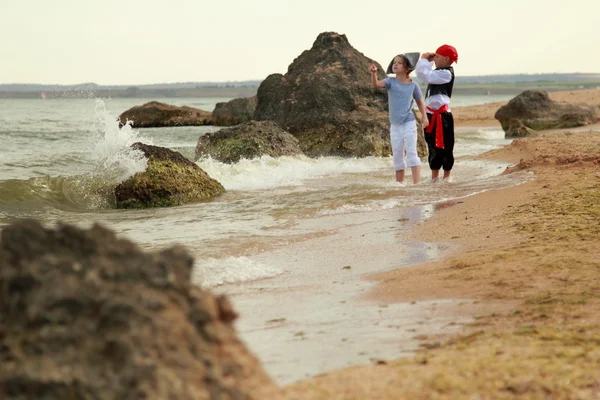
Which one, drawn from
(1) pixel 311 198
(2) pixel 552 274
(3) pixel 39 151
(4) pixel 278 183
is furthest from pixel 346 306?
(3) pixel 39 151

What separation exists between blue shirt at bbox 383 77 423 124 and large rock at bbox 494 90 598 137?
1231 cm

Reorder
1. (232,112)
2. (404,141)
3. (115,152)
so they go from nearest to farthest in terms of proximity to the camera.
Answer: (404,141)
(115,152)
(232,112)

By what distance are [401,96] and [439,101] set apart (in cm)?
48

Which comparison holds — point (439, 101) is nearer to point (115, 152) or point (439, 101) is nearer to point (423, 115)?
point (423, 115)

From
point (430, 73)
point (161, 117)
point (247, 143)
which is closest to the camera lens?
point (430, 73)

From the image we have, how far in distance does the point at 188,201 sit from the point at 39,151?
10459 millimetres

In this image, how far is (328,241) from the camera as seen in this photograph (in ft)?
21.5

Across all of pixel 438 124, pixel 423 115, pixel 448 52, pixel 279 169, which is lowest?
pixel 279 169

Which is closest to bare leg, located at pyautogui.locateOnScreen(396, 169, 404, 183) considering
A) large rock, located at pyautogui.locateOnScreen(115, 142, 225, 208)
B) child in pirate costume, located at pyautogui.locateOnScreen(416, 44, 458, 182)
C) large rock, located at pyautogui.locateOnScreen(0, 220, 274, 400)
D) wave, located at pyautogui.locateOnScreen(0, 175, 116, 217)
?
child in pirate costume, located at pyautogui.locateOnScreen(416, 44, 458, 182)

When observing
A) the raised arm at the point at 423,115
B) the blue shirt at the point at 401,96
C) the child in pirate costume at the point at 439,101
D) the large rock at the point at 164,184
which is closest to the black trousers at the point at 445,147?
the child in pirate costume at the point at 439,101

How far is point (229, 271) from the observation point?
5.48m

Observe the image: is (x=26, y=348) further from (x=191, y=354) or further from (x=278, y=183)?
(x=278, y=183)

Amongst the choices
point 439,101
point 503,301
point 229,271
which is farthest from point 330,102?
point 503,301

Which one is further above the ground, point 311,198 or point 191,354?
point 191,354
